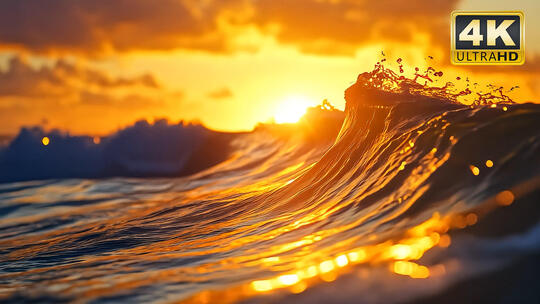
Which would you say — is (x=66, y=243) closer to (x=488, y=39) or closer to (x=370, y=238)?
(x=370, y=238)

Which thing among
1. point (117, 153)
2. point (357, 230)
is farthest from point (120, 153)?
point (357, 230)

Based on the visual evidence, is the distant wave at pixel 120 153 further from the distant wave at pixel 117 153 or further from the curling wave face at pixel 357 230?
the curling wave face at pixel 357 230

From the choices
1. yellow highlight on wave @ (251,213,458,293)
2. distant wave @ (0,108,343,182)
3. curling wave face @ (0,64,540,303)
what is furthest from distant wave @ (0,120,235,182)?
yellow highlight on wave @ (251,213,458,293)

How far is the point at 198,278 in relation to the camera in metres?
4.12

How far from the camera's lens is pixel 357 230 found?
4754 millimetres

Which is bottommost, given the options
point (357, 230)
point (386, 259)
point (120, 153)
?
point (386, 259)

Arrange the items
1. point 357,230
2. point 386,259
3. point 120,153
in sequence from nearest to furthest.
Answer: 1. point 386,259
2. point 357,230
3. point 120,153

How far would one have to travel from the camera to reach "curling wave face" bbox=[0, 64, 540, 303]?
3.44m

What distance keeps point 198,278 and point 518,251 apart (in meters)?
2.19

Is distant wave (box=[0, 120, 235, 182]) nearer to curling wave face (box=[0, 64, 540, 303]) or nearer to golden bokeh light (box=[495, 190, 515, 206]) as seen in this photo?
curling wave face (box=[0, 64, 540, 303])

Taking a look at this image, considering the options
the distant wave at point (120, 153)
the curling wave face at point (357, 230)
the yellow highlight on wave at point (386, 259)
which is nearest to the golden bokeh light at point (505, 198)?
the curling wave face at point (357, 230)

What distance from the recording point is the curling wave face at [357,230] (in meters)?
3.44

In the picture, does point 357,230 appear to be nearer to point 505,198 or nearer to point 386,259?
point 386,259

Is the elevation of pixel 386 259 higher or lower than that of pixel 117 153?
lower
